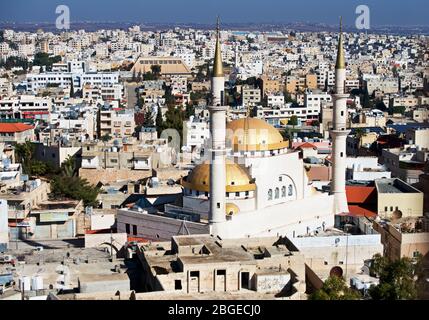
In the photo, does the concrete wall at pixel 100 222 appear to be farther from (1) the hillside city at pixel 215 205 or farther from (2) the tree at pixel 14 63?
(2) the tree at pixel 14 63

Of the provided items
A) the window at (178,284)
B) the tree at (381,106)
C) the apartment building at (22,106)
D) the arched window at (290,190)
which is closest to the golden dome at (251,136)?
the arched window at (290,190)

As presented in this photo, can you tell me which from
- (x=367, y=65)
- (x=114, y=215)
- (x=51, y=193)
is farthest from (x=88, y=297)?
(x=367, y=65)

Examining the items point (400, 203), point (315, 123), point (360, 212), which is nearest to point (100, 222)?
point (360, 212)

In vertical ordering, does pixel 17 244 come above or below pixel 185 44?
below

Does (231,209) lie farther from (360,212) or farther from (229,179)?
(360,212)

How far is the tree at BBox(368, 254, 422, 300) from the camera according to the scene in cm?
480

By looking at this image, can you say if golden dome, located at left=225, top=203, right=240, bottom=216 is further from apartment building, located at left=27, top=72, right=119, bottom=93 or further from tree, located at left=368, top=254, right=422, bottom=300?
apartment building, located at left=27, top=72, right=119, bottom=93

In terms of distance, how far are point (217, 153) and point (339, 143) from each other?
1.84m

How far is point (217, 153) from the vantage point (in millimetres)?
6535

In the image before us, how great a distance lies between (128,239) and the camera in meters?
7.03

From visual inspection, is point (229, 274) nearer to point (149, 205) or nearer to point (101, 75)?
point (149, 205)

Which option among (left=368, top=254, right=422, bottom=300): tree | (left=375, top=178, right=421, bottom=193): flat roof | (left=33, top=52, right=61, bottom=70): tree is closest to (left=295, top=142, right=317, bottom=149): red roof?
(left=375, top=178, right=421, bottom=193): flat roof

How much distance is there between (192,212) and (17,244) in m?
A: 1.56

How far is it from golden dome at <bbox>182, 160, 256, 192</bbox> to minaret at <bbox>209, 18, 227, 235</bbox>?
296mm
